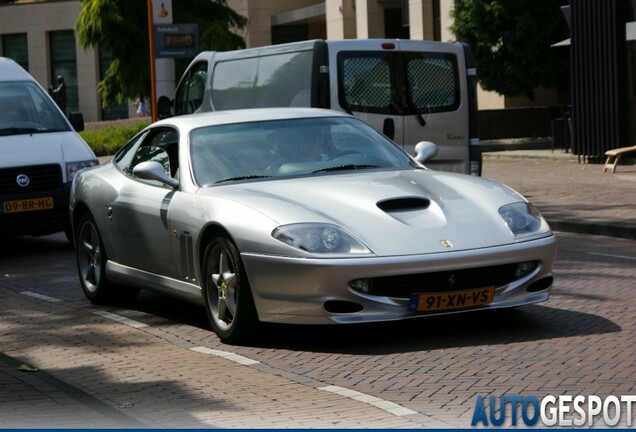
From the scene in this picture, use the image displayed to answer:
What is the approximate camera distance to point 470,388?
7.04m

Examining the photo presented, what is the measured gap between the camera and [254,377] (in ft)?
25.1

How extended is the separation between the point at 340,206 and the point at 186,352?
129cm

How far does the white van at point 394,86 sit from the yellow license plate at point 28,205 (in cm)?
299

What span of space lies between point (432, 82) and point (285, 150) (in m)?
6.61

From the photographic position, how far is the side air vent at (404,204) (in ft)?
28.0

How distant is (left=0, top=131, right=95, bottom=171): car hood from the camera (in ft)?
49.0

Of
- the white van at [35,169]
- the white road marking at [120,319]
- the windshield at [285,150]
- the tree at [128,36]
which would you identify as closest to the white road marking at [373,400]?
the windshield at [285,150]

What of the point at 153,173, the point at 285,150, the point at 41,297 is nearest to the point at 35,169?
the point at 41,297

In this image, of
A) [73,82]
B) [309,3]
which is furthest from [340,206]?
[73,82]

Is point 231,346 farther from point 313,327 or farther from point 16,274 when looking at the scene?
point 16,274

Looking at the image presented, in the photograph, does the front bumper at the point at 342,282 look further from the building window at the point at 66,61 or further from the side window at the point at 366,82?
the building window at the point at 66,61

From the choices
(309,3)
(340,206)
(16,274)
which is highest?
(309,3)

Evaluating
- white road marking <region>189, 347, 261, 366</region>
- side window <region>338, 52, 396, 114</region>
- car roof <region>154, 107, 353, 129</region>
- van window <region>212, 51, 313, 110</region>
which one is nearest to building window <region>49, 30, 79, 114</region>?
van window <region>212, 51, 313, 110</region>

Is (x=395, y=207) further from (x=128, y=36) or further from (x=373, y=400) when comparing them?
(x=128, y=36)
